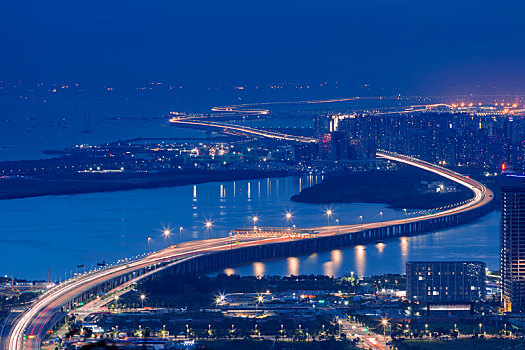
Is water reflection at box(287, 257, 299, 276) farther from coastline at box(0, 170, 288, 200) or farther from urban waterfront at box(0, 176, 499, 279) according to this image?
coastline at box(0, 170, 288, 200)

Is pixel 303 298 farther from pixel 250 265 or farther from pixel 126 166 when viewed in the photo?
pixel 126 166

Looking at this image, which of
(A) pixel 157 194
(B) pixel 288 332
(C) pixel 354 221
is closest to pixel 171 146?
(A) pixel 157 194

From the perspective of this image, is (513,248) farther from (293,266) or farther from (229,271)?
(229,271)

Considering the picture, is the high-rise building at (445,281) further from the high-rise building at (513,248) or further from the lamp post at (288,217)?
the lamp post at (288,217)

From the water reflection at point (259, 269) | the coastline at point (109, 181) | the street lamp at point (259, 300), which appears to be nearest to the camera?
the street lamp at point (259, 300)

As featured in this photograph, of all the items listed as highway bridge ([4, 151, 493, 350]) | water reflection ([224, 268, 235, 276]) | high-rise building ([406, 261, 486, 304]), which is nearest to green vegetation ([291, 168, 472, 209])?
highway bridge ([4, 151, 493, 350])

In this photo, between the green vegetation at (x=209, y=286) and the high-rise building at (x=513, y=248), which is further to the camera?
the high-rise building at (x=513, y=248)

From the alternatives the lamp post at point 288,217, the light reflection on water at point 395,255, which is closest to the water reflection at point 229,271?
the light reflection on water at point 395,255
